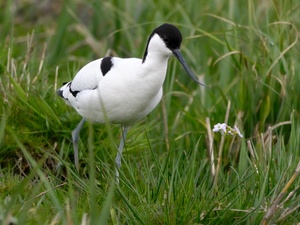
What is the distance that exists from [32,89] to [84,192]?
1113 mm

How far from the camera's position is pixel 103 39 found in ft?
22.5

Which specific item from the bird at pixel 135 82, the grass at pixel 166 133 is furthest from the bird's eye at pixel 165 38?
the grass at pixel 166 133

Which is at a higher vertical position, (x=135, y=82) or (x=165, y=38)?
(x=165, y=38)

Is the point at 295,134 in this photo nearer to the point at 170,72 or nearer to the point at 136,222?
the point at 136,222

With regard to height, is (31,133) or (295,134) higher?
(31,133)

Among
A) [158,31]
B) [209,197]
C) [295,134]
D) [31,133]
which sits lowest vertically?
[295,134]

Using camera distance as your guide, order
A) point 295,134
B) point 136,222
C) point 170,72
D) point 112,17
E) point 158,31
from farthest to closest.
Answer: point 112,17, point 170,72, point 295,134, point 158,31, point 136,222

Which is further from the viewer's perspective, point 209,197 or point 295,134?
point 295,134

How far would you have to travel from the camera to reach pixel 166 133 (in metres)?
4.92

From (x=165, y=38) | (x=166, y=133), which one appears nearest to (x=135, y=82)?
(x=165, y=38)

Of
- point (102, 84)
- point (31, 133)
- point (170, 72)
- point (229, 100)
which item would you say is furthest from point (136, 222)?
point (170, 72)

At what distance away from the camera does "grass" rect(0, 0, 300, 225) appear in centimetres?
338

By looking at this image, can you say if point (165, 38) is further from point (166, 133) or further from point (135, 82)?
point (166, 133)

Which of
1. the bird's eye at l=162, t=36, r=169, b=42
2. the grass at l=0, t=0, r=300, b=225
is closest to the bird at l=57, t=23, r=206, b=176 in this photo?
the bird's eye at l=162, t=36, r=169, b=42
